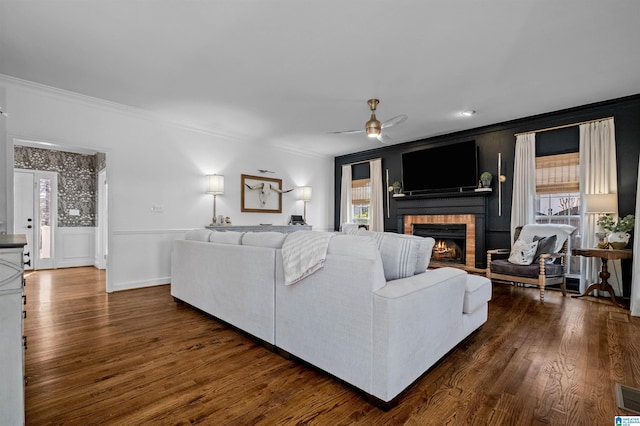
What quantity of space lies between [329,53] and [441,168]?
11.9 feet

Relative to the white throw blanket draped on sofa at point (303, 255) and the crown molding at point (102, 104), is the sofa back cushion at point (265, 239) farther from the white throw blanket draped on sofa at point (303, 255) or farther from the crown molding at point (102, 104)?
the crown molding at point (102, 104)

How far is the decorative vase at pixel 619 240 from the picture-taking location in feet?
12.2

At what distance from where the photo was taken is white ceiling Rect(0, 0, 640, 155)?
2336 mm

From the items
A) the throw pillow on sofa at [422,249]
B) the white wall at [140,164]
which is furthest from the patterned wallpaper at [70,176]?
the throw pillow on sofa at [422,249]

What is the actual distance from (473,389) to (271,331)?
4.55ft

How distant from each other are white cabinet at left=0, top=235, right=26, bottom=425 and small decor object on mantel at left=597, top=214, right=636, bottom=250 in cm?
544

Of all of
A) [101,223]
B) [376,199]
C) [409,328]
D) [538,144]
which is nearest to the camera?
[409,328]

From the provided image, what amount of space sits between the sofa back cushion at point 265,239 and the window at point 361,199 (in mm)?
4765

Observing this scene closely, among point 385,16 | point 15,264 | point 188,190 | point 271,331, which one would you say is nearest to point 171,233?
point 188,190

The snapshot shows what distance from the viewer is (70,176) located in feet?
21.3

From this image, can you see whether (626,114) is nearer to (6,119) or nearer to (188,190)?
(188,190)

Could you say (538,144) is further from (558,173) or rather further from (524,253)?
(524,253)

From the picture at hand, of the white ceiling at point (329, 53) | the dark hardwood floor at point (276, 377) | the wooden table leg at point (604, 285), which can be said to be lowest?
the dark hardwood floor at point (276, 377)

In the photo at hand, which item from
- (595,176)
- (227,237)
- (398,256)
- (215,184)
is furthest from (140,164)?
(595,176)
